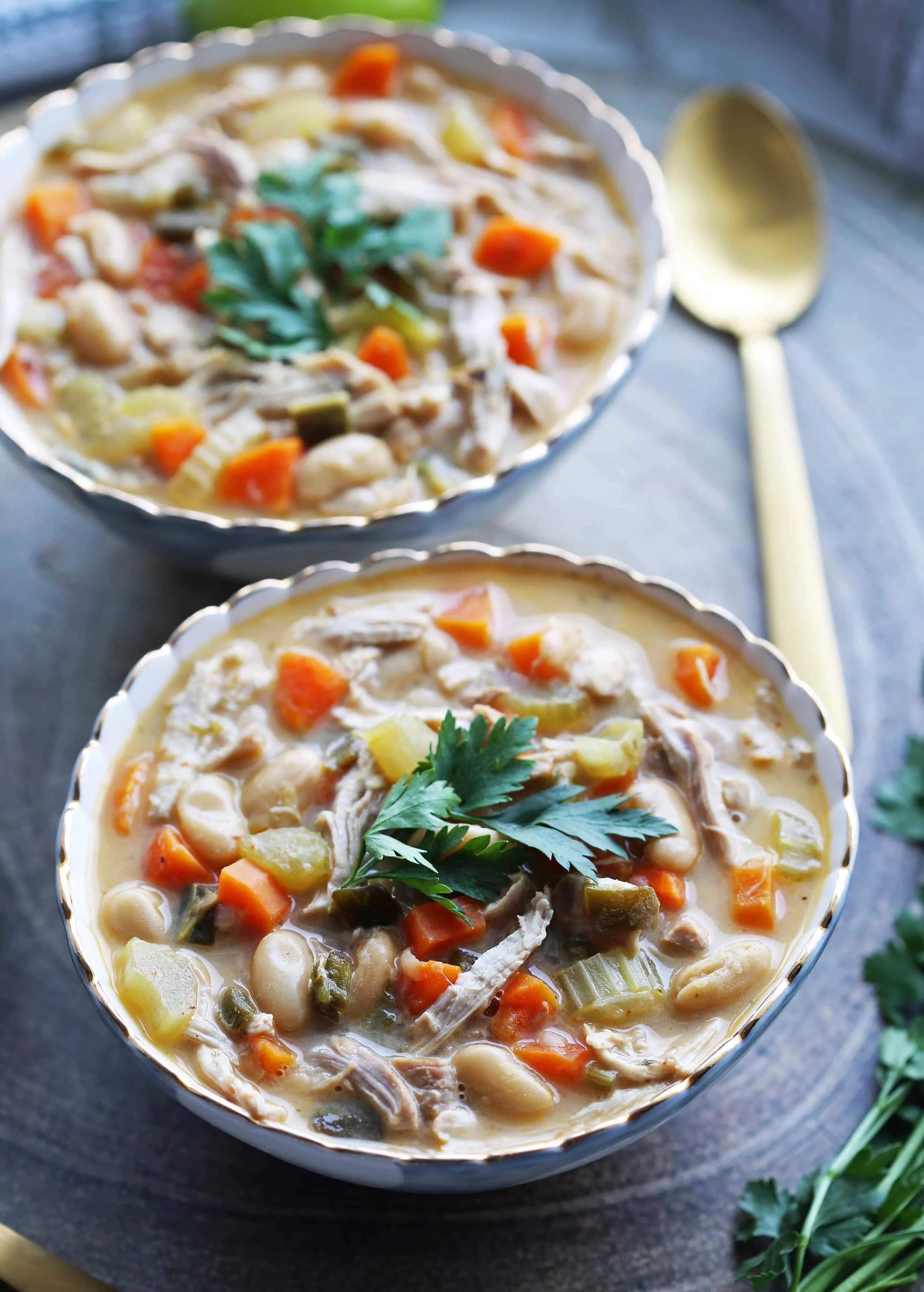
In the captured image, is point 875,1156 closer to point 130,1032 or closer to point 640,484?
point 130,1032

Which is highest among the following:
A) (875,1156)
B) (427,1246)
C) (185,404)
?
(185,404)

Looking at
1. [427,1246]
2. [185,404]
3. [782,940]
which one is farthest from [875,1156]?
[185,404]

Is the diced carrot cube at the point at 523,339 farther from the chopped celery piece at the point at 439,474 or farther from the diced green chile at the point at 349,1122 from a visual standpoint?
the diced green chile at the point at 349,1122

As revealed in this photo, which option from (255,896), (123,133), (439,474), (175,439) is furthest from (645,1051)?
(123,133)

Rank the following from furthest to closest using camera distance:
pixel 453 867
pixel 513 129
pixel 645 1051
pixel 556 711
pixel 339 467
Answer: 1. pixel 513 129
2. pixel 339 467
3. pixel 556 711
4. pixel 453 867
5. pixel 645 1051

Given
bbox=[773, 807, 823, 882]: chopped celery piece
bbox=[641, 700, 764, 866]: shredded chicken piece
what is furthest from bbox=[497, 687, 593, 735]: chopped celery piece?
bbox=[773, 807, 823, 882]: chopped celery piece

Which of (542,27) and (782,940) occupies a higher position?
(542,27)

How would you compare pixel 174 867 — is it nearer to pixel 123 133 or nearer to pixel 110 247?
pixel 110 247
